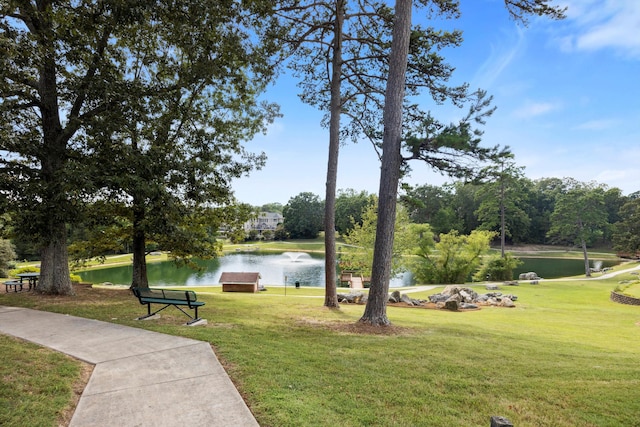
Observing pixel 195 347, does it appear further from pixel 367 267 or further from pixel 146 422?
pixel 367 267

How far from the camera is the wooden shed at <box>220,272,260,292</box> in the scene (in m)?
20.1

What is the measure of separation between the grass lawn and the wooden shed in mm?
11589

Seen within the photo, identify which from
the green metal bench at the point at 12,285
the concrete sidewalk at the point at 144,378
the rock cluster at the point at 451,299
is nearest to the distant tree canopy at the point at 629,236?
the rock cluster at the point at 451,299

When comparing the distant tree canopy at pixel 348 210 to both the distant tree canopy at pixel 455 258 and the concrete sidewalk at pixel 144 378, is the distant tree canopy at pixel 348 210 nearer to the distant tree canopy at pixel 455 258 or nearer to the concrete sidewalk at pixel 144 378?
the distant tree canopy at pixel 455 258

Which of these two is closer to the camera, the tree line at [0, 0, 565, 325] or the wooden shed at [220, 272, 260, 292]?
the tree line at [0, 0, 565, 325]

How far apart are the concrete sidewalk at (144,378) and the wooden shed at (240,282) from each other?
14.0m

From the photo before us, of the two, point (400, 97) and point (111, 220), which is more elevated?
point (400, 97)

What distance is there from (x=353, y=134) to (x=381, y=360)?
933 centimetres

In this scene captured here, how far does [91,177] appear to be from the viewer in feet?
28.1

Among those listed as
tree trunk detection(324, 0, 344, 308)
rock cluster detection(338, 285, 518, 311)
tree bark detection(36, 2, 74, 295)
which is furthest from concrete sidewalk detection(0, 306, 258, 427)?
rock cluster detection(338, 285, 518, 311)

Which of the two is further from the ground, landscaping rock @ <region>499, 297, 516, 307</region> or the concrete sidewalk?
the concrete sidewalk

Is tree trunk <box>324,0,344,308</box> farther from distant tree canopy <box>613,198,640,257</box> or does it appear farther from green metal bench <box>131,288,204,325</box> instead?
distant tree canopy <box>613,198,640,257</box>

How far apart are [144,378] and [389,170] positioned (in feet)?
18.4

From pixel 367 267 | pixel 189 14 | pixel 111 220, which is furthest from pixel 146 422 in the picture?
pixel 367 267
